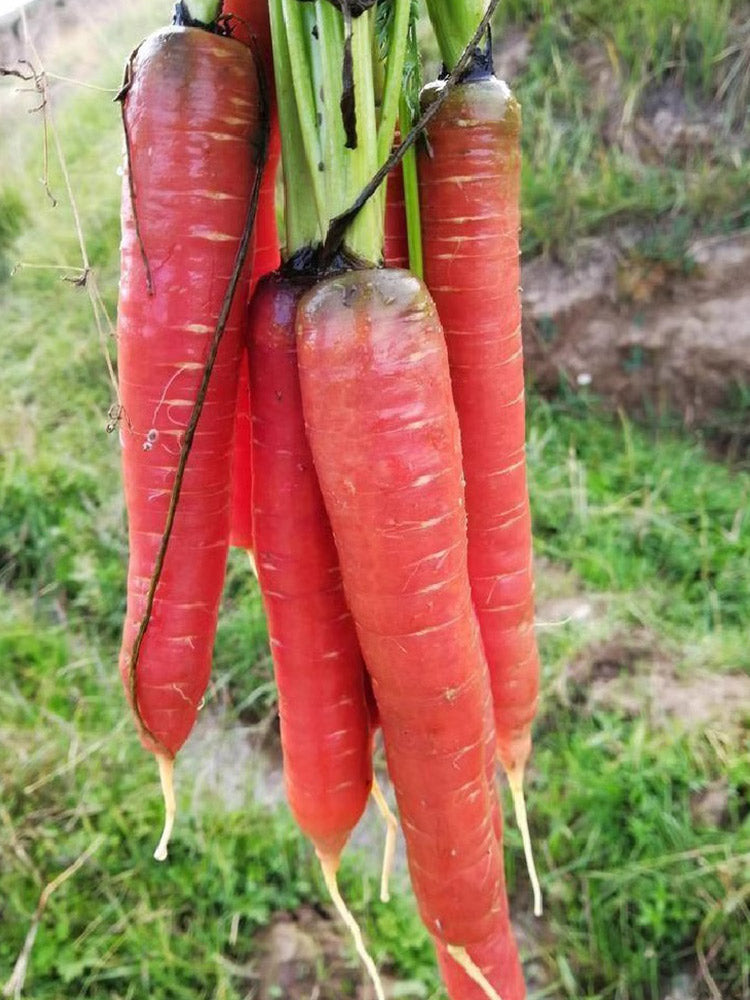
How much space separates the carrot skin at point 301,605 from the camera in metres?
0.90

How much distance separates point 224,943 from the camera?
1729 mm

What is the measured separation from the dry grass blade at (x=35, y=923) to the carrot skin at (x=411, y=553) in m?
0.93

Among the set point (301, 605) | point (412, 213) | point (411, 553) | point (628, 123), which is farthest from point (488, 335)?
point (628, 123)

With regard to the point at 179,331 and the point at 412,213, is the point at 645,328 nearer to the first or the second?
the point at 412,213

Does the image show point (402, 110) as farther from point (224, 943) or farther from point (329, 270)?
point (224, 943)

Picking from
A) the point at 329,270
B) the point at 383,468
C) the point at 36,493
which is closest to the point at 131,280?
the point at 329,270

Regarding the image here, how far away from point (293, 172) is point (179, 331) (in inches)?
8.0

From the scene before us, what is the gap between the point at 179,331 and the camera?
0.89 m

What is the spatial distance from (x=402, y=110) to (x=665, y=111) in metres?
2.53

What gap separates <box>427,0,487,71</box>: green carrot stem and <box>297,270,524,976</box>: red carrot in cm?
27

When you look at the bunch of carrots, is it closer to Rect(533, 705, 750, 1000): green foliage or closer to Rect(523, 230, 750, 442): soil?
Rect(533, 705, 750, 1000): green foliage

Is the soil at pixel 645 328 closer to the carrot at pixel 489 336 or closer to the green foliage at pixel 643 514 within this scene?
the green foliage at pixel 643 514

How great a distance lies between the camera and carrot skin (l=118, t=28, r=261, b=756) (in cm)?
83

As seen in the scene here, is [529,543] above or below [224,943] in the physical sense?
above
